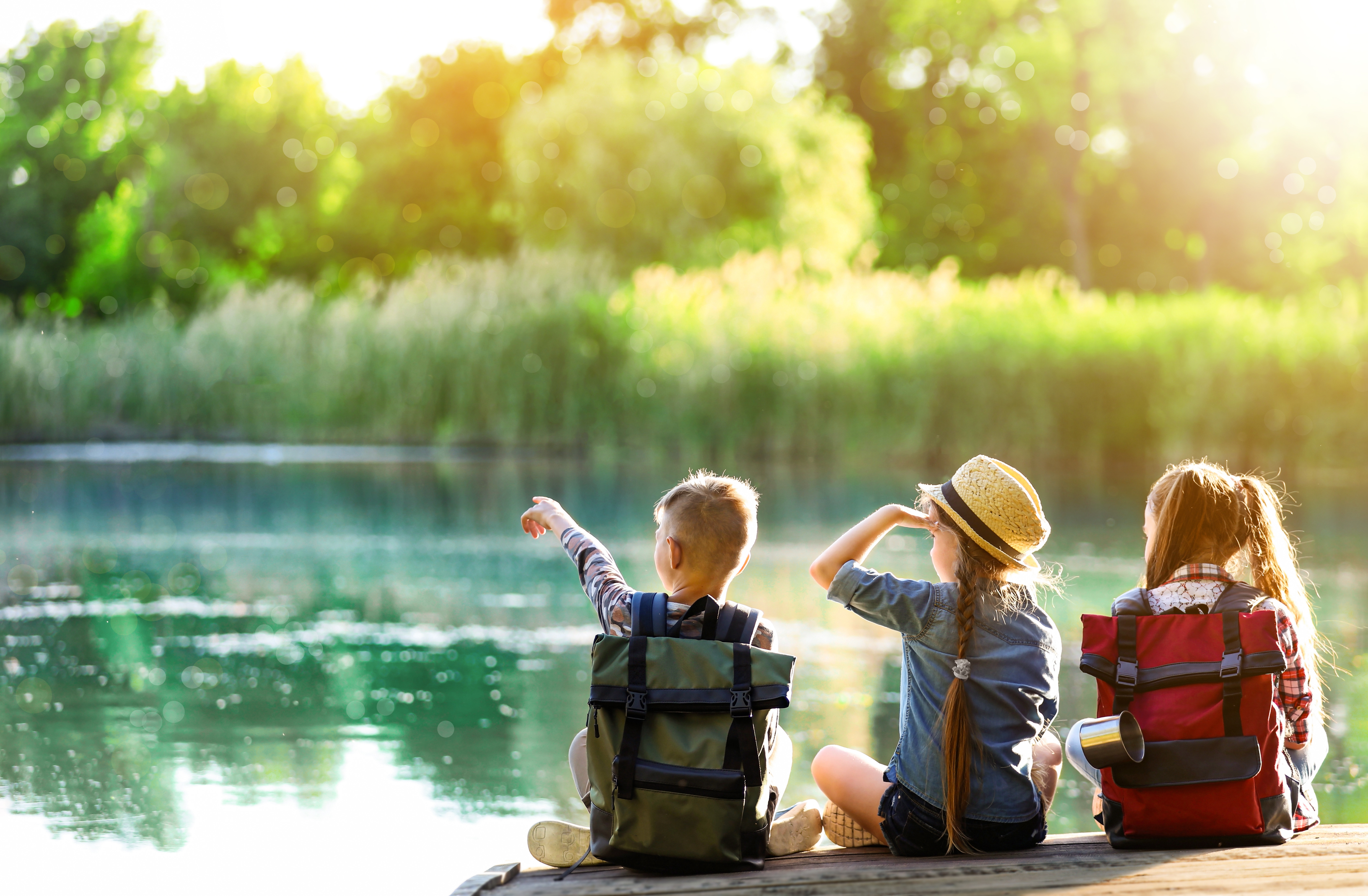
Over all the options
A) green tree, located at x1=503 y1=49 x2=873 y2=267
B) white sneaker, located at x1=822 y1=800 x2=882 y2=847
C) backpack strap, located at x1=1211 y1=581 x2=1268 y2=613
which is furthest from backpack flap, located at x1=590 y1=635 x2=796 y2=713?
green tree, located at x1=503 y1=49 x2=873 y2=267

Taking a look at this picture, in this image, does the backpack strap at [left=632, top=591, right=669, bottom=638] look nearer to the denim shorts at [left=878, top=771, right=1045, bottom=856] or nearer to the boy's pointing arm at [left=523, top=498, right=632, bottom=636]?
the boy's pointing arm at [left=523, top=498, right=632, bottom=636]

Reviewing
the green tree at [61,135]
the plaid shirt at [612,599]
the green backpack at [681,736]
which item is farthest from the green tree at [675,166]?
the green backpack at [681,736]

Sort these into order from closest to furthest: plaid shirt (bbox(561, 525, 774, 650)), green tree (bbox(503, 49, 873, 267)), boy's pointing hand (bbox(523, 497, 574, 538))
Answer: plaid shirt (bbox(561, 525, 774, 650)) < boy's pointing hand (bbox(523, 497, 574, 538)) < green tree (bbox(503, 49, 873, 267))

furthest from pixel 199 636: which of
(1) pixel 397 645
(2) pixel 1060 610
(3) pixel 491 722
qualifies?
(2) pixel 1060 610

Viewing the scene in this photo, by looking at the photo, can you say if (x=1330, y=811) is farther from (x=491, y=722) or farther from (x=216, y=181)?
(x=216, y=181)

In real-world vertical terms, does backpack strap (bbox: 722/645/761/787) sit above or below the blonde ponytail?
below

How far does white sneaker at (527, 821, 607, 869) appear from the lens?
2.31 m

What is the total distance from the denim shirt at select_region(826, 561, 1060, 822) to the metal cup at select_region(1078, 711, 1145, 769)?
0.28ft

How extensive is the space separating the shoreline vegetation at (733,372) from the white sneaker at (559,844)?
1088cm

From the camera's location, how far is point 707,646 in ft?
7.25

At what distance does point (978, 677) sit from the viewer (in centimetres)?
234

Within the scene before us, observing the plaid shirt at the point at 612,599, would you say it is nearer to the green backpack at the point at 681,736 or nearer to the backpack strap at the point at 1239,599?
the green backpack at the point at 681,736

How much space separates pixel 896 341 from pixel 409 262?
48.3ft

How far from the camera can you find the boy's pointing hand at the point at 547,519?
2512 millimetres
